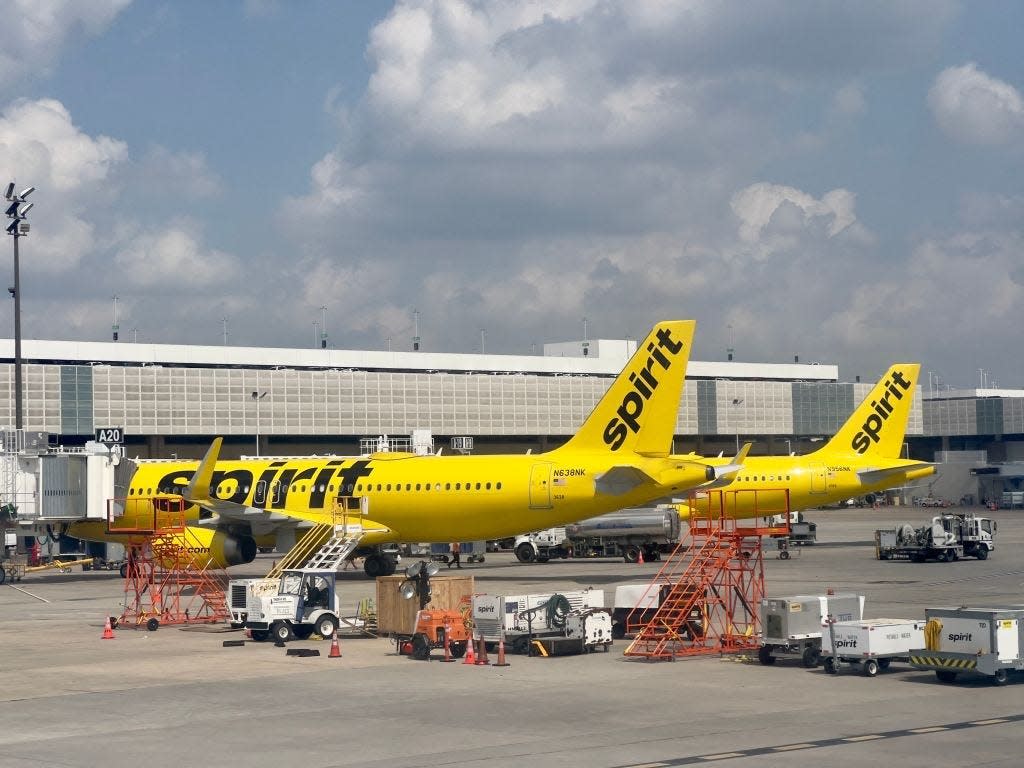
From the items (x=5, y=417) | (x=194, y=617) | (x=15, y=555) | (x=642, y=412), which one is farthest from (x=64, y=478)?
(x=5, y=417)

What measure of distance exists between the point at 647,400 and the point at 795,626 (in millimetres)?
22031

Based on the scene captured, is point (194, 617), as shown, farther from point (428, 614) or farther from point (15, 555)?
point (15, 555)

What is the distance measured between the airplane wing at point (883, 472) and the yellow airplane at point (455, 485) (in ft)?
58.3

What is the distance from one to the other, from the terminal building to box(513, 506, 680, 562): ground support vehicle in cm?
2803

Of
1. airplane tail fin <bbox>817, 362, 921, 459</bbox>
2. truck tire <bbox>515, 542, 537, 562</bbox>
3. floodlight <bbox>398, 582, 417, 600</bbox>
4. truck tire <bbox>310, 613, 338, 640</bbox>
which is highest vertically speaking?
airplane tail fin <bbox>817, 362, 921, 459</bbox>

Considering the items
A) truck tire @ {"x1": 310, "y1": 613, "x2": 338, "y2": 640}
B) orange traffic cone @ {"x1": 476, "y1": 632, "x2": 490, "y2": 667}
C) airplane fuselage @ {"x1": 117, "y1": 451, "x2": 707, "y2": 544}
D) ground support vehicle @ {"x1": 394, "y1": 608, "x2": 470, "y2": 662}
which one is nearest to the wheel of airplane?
airplane fuselage @ {"x1": 117, "y1": 451, "x2": 707, "y2": 544}

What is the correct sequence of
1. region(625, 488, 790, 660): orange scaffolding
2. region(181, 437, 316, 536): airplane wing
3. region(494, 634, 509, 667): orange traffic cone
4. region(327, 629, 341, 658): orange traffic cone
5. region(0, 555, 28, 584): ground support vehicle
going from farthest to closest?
1. region(0, 555, 28, 584): ground support vehicle
2. region(181, 437, 316, 536): airplane wing
3. region(327, 629, 341, 658): orange traffic cone
4. region(625, 488, 790, 660): orange scaffolding
5. region(494, 634, 509, 667): orange traffic cone

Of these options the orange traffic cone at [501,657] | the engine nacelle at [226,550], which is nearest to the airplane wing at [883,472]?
the engine nacelle at [226,550]

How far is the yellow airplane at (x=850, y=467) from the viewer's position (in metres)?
73.9

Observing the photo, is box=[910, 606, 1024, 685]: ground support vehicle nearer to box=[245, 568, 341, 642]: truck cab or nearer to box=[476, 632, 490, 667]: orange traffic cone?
box=[476, 632, 490, 667]: orange traffic cone

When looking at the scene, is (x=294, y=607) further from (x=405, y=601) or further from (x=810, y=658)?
(x=810, y=658)

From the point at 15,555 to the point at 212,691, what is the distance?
41224mm

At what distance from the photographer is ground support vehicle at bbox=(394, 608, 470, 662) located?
33.7 m

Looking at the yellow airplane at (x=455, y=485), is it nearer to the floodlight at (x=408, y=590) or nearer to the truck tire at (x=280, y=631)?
the truck tire at (x=280, y=631)
